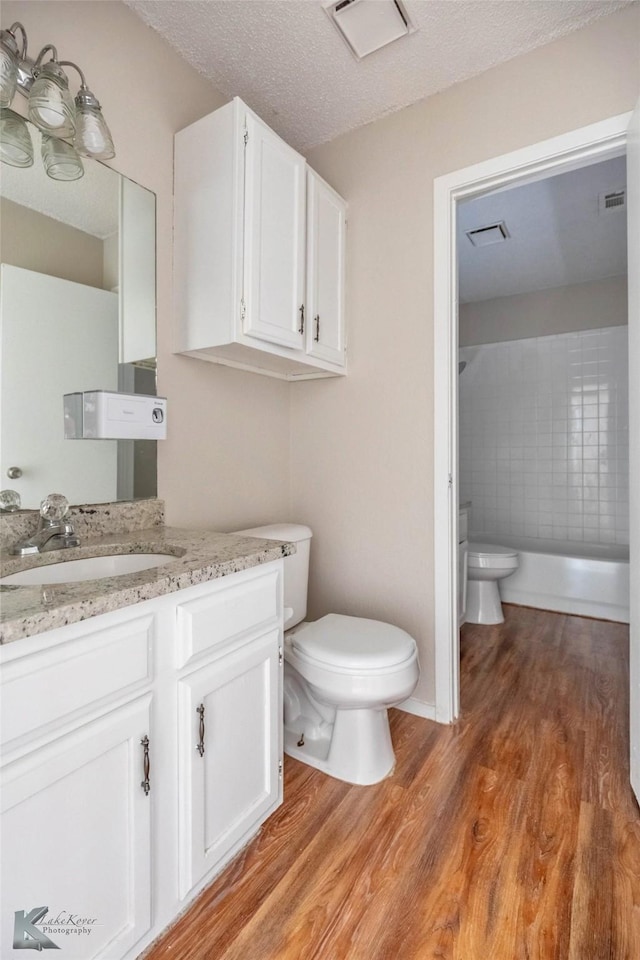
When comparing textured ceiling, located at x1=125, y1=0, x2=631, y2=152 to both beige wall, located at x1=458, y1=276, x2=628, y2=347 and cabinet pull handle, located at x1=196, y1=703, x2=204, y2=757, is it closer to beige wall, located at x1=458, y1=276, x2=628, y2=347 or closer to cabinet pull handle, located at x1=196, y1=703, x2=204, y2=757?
cabinet pull handle, located at x1=196, y1=703, x2=204, y2=757

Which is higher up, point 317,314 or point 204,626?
point 317,314

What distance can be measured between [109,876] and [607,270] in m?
4.25

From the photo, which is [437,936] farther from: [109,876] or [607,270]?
[607,270]

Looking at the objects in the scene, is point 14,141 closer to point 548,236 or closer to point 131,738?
point 131,738

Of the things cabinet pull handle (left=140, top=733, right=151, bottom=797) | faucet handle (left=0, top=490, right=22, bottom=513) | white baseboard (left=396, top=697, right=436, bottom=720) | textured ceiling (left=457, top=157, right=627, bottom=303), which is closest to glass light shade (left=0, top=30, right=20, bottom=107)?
faucet handle (left=0, top=490, right=22, bottom=513)

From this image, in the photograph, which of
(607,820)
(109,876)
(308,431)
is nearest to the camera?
(109,876)

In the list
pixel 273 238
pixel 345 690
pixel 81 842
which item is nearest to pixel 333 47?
pixel 273 238

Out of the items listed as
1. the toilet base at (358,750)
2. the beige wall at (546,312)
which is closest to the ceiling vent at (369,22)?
the toilet base at (358,750)

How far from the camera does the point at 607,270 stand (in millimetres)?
3490

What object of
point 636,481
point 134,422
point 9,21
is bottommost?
point 636,481

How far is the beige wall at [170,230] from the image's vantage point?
143cm

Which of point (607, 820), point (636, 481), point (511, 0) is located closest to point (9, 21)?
point (511, 0)

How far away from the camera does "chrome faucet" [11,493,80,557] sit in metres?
1.20

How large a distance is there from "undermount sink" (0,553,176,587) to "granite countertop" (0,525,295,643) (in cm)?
1
